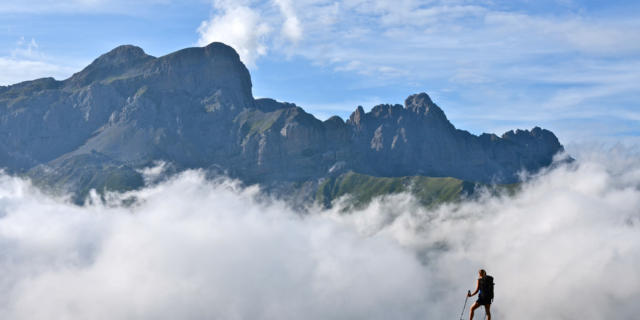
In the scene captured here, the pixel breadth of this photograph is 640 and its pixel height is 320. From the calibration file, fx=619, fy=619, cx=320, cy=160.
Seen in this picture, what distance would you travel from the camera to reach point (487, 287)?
196ft

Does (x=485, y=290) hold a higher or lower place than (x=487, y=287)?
lower

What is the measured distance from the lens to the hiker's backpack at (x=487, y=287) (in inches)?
2336

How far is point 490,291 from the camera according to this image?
6022cm

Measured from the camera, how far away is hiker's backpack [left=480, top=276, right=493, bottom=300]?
5934 centimetres
